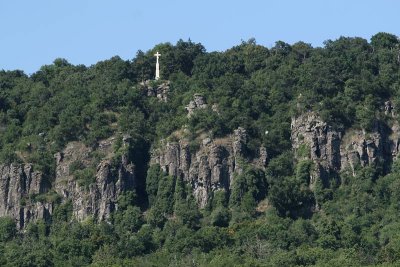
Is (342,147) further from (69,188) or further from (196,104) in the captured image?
(69,188)

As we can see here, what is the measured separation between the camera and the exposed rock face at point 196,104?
165m

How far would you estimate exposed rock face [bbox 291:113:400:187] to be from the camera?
158 metres

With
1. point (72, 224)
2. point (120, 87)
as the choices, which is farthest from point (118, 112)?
point (72, 224)

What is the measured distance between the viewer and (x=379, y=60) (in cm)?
16962

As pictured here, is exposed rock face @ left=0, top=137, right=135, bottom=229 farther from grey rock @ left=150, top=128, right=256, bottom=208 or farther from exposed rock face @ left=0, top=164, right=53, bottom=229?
grey rock @ left=150, top=128, right=256, bottom=208

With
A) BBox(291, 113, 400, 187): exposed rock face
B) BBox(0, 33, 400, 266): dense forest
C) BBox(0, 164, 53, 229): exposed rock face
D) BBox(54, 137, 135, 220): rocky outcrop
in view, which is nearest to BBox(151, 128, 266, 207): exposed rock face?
BBox(0, 33, 400, 266): dense forest

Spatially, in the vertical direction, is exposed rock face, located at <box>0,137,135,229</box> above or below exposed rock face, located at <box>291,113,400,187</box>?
below

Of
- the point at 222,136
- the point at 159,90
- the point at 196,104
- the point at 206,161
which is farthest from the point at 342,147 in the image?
the point at 159,90

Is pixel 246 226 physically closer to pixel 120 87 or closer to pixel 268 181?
pixel 268 181

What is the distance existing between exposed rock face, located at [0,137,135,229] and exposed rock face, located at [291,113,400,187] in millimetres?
11815

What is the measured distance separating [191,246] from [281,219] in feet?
20.5

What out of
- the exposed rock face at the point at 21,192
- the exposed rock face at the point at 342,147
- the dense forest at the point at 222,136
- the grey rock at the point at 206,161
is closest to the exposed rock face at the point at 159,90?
the dense forest at the point at 222,136

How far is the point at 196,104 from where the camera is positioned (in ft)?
545

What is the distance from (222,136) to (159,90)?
10916 mm
